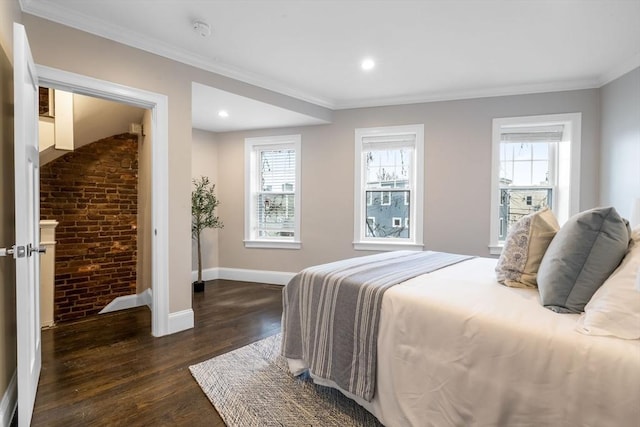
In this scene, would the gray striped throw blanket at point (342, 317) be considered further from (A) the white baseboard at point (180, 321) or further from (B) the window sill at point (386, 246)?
(B) the window sill at point (386, 246)

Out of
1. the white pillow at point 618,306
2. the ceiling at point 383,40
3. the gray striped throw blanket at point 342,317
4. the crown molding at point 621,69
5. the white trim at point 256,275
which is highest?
the ceiling at point 383,40

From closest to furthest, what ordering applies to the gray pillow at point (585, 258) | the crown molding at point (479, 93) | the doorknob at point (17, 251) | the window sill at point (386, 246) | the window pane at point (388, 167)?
the gray pillow at point (585, 258) → the doorknob at point (17, 251) → the crown molding at point (479, 93) → the window sill at point (386, 246) → the window pane at point (388, 167)

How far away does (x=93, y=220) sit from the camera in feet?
12.9

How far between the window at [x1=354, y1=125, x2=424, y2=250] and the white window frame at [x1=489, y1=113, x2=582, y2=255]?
824 millimetres

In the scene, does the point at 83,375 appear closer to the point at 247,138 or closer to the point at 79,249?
the point at 79,249

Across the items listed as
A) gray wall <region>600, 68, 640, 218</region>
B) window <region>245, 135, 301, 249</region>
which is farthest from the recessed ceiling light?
gray wall <region>600, 68, 640, 218</region>

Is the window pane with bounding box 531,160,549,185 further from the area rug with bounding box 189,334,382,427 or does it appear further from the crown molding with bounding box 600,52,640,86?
the area rug with bounding box 189,334,382,427

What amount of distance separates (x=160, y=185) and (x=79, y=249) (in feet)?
5.80

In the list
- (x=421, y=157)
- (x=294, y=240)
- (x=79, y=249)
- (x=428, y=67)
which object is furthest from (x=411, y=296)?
(x=79, y=249)

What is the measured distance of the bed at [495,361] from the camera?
42.7 inches

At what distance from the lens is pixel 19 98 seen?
1.60m

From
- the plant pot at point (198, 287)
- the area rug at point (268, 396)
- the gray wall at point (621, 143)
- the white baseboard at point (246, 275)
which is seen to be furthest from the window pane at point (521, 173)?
the plant pot at point (198, 287)

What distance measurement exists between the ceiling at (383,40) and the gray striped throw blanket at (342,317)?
1.77m

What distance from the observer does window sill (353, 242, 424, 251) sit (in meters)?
4.23
